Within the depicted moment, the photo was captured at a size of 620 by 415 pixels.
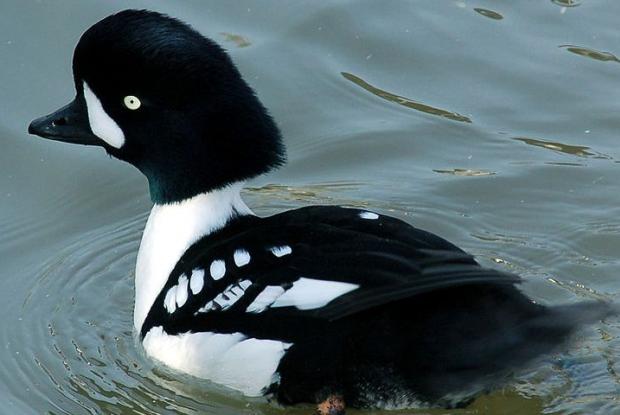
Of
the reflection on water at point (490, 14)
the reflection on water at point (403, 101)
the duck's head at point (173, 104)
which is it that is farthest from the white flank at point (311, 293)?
the reflection on water at point (490, 14)

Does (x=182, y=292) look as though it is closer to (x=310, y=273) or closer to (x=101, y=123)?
(x=310, y=273)

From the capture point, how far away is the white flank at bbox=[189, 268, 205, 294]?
5664mm

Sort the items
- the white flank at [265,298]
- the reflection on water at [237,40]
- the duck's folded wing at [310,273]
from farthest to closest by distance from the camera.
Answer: the reflection on water at [237,40], the white flank at [265,298], the duck's folded wing at [310,273]

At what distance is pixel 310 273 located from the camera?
5359 mm

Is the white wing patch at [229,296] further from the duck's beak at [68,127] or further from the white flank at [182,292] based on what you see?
the duck's beak at [68,127]

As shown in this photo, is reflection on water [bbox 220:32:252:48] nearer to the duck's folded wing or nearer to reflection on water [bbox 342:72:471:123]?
reflection on water [bbox 342:72:471:123]

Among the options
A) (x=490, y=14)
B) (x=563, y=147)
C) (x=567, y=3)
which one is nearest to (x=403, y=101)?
(x=563, y=147)

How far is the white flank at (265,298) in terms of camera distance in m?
5.39

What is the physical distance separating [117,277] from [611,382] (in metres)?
2.52

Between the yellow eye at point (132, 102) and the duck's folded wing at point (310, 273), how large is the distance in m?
0.70

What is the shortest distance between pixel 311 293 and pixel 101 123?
144 cm

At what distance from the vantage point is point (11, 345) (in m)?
6.40

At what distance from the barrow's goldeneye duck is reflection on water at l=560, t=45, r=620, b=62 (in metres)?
3.24

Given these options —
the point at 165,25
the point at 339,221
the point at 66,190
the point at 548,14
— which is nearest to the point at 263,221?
the point at 339,221
